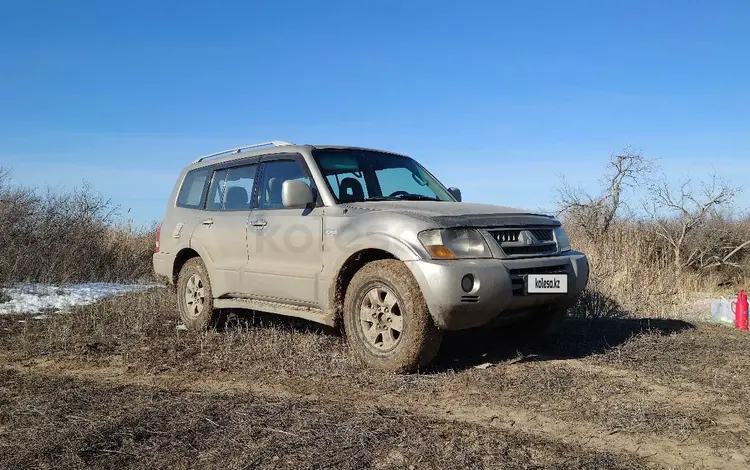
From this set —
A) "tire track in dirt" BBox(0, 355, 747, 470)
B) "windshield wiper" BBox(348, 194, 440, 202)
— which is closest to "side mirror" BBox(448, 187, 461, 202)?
"windshield wiper" BBox(348, 194, 440, 202)

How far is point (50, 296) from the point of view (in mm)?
9594

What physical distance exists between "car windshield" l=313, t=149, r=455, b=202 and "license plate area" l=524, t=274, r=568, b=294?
5.01 ft

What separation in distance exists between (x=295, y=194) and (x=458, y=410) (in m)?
2.34

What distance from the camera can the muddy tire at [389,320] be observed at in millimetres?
4273

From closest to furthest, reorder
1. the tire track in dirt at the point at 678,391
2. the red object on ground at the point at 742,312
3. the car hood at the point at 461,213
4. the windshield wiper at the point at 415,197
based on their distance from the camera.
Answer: the tire track in dirt at the point at 678,391 → the car hood at the point at 461,213 → the windshield wiper at the point at 415,197 → the red object on ground at the point at 742,312

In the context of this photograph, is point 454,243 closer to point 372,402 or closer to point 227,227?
point 372,402

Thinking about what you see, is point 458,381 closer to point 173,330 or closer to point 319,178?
point 319,178

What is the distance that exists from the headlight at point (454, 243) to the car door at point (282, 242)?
3.69 ft

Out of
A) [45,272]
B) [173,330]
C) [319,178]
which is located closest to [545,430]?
[319,178]

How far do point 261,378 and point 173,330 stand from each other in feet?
8.72

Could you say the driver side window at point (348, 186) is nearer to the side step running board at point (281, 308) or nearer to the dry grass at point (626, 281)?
the side step running board at point (281, 308)

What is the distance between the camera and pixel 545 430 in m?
3.24

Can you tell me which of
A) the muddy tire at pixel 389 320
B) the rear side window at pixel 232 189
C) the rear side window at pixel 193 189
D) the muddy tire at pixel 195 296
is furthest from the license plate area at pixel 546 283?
the rear side window at pixel 193 189

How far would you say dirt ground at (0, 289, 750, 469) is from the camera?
2.86 meters
